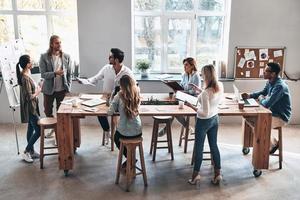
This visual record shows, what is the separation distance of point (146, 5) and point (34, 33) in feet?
6.26

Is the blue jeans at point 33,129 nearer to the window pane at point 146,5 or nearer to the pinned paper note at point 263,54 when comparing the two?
the window pane at point 146,5

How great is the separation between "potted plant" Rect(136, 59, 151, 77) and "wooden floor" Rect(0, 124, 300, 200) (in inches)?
51.9

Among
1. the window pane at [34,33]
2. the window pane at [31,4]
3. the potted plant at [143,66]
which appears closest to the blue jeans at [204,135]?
the potted plant at [143,66]

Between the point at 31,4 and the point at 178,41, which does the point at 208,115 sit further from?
the point at 31,4

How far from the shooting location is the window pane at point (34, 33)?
610cm

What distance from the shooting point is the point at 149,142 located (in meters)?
5.54

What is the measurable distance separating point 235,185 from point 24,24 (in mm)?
4191

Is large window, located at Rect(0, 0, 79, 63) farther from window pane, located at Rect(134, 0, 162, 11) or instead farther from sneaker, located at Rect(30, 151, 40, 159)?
sneaker, located at Rect(30, 151, 40, 159)

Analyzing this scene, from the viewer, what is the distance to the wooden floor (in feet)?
13.3

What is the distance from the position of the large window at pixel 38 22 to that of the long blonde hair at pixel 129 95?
2556 millimetres

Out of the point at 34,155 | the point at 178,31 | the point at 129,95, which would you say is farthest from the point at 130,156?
the point at 178,31

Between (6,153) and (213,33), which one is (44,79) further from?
(213,33)

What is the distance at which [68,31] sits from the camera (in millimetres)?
6188

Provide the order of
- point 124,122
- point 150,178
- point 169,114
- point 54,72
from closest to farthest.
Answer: point 124,122, point 169,114, point 150,178, point 54,72
